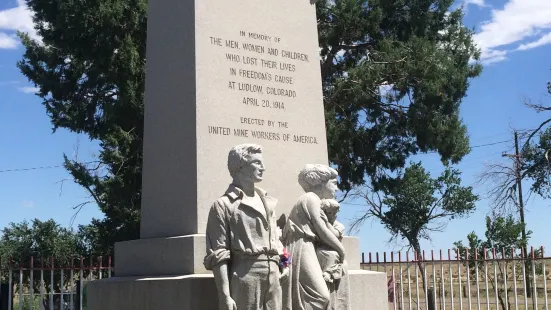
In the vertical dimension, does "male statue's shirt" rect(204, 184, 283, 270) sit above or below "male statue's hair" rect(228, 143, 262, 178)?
below

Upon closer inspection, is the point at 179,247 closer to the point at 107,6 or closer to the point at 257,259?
the point at 257,259

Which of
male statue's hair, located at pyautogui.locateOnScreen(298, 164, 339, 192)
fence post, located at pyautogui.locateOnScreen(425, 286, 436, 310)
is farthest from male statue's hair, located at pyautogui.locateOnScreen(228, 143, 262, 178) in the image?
fence post, located at pyautogui.locateOnScreen(425, 286, 436, 310)

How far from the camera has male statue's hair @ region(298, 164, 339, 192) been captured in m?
7.62

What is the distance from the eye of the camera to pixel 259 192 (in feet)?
22.6

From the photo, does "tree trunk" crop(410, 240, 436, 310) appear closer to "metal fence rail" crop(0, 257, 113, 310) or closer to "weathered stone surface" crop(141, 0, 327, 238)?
"metal fence rail" crop(0, 257, 113, 310)

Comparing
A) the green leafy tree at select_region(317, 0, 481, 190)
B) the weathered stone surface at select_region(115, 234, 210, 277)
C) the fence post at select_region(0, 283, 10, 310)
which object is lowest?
the fence post at select_region(0, 283, 10, 310)

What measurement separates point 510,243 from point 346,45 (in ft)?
20.8

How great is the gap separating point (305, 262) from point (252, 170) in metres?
1.10

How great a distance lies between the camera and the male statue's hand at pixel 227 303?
6.27 metres

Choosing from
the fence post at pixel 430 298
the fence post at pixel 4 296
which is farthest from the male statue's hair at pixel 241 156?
the fence post at pixel 430 298

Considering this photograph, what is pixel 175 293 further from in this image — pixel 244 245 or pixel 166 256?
pixel 244 245

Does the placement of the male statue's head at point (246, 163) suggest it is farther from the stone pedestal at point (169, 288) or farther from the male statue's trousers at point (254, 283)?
the stone pedestal at point (169, 288)

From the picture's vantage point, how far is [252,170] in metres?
6.67

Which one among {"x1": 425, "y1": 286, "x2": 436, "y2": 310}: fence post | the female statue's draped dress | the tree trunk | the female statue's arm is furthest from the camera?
{"x1": 425, "y1": 286, "x2": 436, "y2": 310}: fence post
